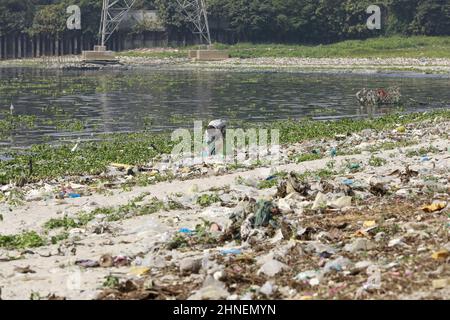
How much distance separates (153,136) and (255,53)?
66.4 m

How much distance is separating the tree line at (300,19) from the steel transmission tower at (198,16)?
4.25 feet

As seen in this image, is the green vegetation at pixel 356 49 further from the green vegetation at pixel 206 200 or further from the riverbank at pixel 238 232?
the green vegetation at pixel 206 200

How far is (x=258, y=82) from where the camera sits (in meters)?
61.5

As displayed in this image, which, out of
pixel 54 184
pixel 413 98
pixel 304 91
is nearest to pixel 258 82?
pixel 304 91

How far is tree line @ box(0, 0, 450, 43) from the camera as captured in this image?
9881 cm

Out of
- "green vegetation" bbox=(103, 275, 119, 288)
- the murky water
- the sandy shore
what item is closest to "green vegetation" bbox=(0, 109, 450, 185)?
the murky water

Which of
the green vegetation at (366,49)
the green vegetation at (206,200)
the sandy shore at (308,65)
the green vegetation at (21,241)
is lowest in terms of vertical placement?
the green vegetation at (21,241)

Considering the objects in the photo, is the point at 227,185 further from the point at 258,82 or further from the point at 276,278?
the point at 258,82

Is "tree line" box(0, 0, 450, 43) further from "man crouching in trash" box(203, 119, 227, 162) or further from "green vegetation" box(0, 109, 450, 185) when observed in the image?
"man crouching in trash" box(203, 119, 227, 162)

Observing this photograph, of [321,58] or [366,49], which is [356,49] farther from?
[321,58]

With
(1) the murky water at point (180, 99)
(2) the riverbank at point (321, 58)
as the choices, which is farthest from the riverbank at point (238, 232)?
(2) the riverbank at point (321, 58)

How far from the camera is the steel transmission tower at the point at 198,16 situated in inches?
3917

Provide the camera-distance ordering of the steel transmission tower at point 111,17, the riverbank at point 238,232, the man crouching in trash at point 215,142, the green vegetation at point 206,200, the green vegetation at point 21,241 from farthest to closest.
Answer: the steel transmission tower at point 111,17
the man crouching in trash at point 215,142
the green vegetation at point 206,200
the green vegetation at point 21,241
the riverbank at point 238,232
